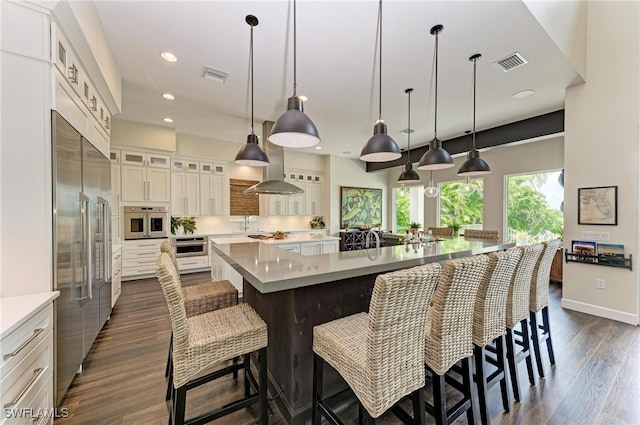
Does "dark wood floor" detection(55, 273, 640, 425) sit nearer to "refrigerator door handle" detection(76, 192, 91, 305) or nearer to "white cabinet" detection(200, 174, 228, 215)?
"refrigerator door handle" detection(76, 192, 91, 305)

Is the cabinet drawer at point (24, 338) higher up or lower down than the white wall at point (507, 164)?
lower down

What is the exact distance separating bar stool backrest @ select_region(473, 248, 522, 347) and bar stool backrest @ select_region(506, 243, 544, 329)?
0.61 feet

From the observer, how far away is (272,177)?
4777 millimetres

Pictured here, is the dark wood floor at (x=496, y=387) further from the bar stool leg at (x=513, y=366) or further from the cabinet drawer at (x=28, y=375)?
the cabinet drawer at (x=28, y=375)

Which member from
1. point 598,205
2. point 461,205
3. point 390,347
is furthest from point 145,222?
point 598,205

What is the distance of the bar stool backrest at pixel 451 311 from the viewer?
1302 millimetres

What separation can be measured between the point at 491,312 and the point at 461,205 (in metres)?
5.48

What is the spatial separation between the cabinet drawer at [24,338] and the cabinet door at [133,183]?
4.02 metres

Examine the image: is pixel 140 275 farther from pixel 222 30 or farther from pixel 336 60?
pixel 336 60

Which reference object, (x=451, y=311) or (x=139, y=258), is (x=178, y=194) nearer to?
(x=139, y=258)

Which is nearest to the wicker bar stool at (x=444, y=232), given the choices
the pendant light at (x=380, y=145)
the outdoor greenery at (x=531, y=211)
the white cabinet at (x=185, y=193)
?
the outdoor greenery at (x=531, y=211)

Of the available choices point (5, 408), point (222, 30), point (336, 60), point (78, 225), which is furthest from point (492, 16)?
point (5, 408)

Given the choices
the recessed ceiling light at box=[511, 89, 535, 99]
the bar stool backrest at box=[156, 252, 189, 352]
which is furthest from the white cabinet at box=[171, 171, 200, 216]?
the recessed ceiling light at box=[511, 89, 535, 99]

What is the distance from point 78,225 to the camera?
1974 millimetres
